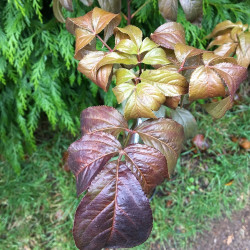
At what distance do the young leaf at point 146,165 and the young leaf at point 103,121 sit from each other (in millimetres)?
102

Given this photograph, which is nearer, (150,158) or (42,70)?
(150,158)

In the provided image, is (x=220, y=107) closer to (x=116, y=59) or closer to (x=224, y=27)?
(x=116, y=59)

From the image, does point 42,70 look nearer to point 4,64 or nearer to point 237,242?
point 4,64

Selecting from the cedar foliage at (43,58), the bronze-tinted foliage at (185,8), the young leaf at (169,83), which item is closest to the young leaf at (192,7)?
the bronze-tinted foliage at (185,8)

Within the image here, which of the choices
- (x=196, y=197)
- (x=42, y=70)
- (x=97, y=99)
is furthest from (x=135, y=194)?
(x=97, y=99)

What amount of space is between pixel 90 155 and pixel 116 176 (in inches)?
3.8

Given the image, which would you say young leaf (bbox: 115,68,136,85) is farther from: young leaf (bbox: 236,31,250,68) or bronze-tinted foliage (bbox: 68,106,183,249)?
young leaf (bbox: 236,31,250,68)

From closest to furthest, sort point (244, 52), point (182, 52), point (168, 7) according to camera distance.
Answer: point (182, 52)
point (168, 7)
point (244, 52)

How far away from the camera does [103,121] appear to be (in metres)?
0.80

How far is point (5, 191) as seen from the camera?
6.36ft

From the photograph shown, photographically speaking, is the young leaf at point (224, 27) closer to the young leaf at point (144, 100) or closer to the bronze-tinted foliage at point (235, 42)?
the bronze-tinted foliage at point (235, 42)

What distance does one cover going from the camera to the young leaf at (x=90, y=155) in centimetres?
71

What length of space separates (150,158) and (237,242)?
1326mm

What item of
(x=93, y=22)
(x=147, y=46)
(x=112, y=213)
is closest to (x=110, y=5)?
(x=93, y=22)
